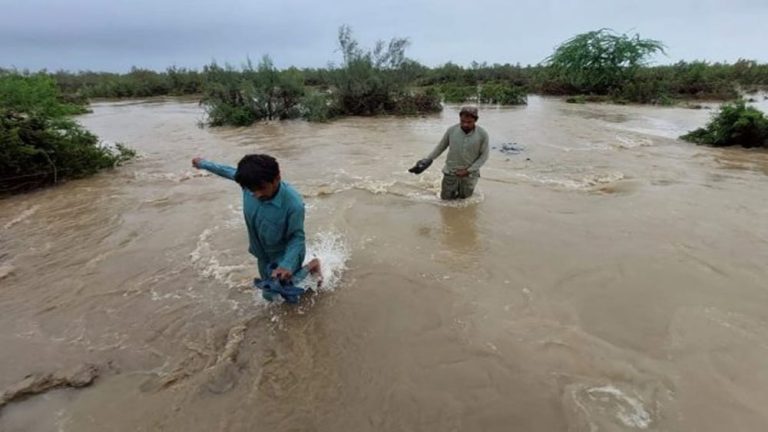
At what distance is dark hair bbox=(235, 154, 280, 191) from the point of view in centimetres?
314

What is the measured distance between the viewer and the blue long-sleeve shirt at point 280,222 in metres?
3.46

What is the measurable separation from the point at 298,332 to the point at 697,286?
133 inches

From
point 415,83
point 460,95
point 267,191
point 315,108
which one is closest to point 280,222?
point 267,191

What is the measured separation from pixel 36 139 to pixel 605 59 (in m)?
24.4

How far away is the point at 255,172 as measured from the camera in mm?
3146

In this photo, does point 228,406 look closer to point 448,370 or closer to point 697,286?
point 448,370

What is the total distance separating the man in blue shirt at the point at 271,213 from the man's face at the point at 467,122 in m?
3.23

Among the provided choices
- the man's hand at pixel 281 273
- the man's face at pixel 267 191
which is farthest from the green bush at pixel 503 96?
the man's hand at pixel 281 273

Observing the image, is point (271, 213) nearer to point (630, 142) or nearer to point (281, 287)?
point (281, 287)

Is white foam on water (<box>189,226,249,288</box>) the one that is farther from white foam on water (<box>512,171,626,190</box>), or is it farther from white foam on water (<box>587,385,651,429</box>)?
white foam on water (<box>512,171,626,190</box>)

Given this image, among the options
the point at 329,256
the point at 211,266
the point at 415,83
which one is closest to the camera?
the point at 211,266

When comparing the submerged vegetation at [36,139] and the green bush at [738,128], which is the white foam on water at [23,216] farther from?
the green bush at [738,128]

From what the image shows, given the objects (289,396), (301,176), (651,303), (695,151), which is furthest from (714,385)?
(695,151)

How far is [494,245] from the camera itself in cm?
537
